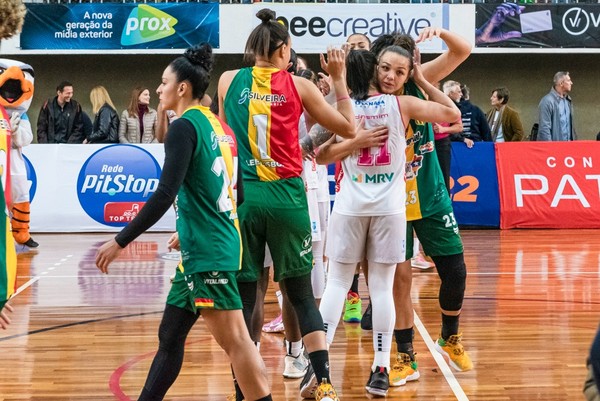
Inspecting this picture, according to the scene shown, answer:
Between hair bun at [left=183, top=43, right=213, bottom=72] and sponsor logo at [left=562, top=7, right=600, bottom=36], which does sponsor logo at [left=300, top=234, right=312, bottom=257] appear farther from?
sponsor logo at [left=562, top=7, right=600, bottom=36]

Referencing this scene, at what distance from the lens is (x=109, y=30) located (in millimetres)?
15008

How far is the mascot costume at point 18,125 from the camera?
9.98 metres

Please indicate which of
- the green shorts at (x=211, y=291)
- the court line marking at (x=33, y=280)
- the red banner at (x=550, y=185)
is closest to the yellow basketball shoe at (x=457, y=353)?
the green shorts at (x=211, y=291)

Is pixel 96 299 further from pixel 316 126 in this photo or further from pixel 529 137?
pixel 529 137

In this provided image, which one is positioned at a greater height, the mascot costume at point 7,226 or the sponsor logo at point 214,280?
the mascot costume at point 7,226

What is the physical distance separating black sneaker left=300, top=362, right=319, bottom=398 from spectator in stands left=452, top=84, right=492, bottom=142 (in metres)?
7.65

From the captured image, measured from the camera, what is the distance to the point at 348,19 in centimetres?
1509

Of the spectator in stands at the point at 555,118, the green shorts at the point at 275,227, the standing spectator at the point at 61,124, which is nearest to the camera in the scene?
the green shorts at the point at 275,227

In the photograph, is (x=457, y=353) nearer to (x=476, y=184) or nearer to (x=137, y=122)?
(x=476, y=184)

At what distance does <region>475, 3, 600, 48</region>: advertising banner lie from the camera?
1516 centimetres

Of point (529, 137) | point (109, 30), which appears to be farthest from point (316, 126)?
point (529, 137)

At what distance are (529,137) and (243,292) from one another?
12814 millimetres

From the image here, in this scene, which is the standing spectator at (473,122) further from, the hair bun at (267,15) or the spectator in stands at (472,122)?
the hair bun at (267,15)

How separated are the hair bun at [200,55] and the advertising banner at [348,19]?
1131 centimetres
